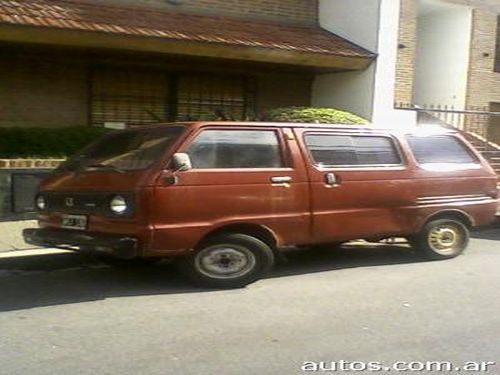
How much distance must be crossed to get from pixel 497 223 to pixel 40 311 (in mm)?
7761

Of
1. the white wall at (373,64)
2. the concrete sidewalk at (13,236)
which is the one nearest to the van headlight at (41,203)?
the concrete sidewalk at (13,236)

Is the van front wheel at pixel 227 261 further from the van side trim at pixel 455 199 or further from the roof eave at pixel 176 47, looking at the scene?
the roof eave at pixel 176 47

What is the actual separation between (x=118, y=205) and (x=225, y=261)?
3.76 ft

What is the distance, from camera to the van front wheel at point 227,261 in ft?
20.5

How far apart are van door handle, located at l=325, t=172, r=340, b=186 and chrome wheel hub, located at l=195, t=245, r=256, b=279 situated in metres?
1.13

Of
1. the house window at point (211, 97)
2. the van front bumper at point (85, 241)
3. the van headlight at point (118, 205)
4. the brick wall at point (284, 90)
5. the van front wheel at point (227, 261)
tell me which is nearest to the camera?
the van front bumper at point (85, 241)

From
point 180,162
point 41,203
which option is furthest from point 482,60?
point 41,203

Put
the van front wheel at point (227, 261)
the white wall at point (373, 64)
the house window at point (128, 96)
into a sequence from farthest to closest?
the white wall at point (373, 64)
the house window at point (128, 96)
the van front wheel at point (227, 261)

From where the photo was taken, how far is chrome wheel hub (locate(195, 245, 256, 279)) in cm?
626

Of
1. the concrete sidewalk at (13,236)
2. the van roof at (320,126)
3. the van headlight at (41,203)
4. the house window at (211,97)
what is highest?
the house window at (211,97)

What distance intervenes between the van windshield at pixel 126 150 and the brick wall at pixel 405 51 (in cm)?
843

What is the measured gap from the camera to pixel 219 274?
6312 mm

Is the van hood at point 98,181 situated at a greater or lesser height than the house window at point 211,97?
lesser

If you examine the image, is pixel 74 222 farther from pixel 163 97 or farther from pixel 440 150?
pixel 163 97
